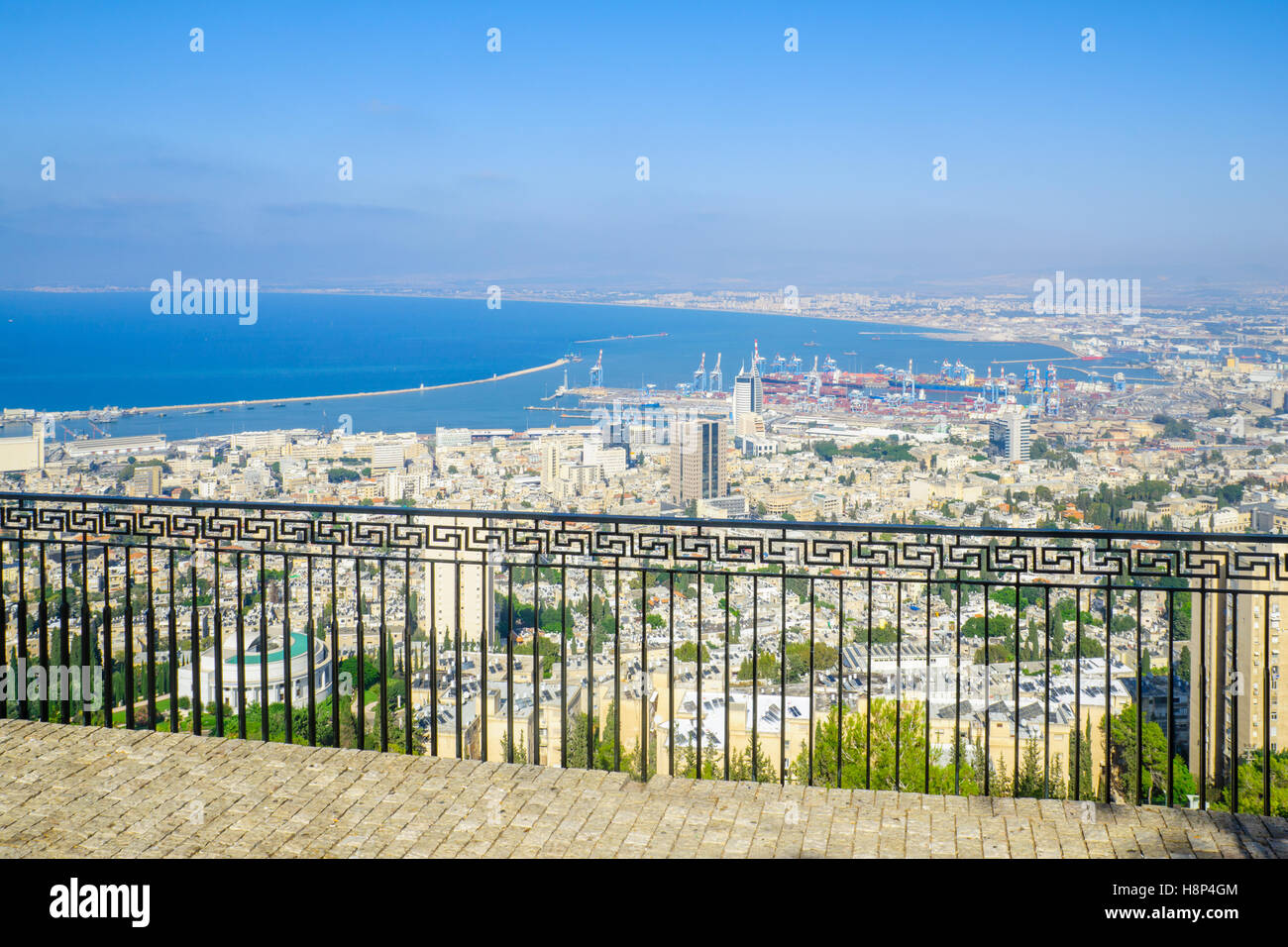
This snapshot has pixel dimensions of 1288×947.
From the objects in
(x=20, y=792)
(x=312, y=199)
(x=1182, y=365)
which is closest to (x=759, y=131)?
(x=312, y=199)

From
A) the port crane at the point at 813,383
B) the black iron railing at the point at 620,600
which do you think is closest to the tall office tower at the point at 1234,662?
the black iron railing at the point at 620,600

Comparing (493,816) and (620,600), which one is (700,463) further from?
(493,816)

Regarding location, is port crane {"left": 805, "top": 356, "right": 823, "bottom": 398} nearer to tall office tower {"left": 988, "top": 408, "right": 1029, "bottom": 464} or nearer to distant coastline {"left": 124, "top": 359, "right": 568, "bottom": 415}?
tall office tower {"left": 988, "top": 408, "right": 1029, "bottom": 464}

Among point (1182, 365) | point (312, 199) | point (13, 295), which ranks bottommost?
point (1182, 365)

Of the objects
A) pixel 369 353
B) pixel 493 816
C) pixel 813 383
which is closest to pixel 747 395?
pixel 813 383

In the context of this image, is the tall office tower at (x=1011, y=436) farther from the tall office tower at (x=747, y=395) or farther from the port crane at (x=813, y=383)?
the tall office tower at (x=747, y=395)
